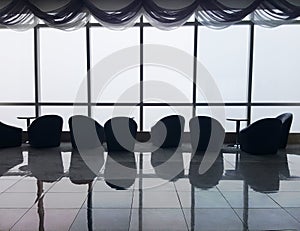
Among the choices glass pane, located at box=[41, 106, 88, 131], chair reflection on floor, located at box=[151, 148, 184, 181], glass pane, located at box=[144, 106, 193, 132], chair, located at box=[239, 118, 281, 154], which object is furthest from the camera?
glass pane, located at box=[41, 106, 88, 131]

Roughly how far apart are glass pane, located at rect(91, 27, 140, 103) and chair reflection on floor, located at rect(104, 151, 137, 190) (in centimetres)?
225

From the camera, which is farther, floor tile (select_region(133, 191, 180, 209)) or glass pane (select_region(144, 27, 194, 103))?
glass pane (select_region(144, 27, 194, 103))

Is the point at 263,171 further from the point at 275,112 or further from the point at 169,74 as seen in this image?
the point at 169,74

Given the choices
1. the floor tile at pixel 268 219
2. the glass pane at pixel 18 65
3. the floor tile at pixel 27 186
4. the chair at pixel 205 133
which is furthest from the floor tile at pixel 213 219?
the glass pane at pixel 18 65

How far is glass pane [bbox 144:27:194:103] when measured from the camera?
923cm

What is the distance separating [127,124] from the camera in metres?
7.55

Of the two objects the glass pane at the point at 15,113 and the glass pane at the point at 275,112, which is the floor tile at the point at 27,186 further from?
the glass pane at the point at 275,112

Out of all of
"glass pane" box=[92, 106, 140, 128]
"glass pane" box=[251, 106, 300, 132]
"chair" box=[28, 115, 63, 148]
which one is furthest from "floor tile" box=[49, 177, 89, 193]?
"glass pane" box=[251, 106, 300, 132]

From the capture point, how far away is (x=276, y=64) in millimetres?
9305

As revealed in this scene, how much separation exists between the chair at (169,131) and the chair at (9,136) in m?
2.88

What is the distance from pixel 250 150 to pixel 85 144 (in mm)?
3330

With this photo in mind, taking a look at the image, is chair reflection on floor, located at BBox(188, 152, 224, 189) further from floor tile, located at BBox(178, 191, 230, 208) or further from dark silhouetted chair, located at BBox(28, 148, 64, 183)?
dark silhouetted chair, located at BBox(28, 148, 64, 183)

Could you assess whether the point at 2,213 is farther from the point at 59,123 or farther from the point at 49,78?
the point at 49,78

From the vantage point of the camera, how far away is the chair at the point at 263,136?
7.35 m
